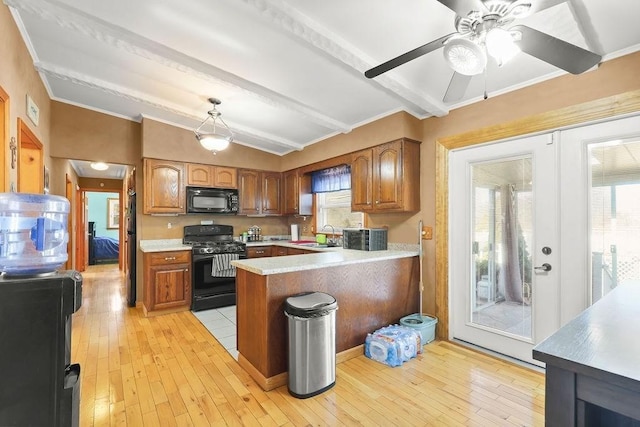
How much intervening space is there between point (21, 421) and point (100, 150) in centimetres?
426

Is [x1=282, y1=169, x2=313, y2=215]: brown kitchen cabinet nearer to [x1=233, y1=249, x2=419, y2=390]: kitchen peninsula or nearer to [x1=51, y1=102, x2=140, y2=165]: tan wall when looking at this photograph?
[x1=233, y1=249, x2=419, y2=390]: kitchen peninsula

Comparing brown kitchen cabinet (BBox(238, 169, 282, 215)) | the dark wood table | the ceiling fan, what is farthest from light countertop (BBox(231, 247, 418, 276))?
brown kitchen cabinet (BBox(238, 169, 282, 215))

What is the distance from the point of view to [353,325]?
2.87 metres

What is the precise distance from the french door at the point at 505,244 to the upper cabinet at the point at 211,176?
345 cm

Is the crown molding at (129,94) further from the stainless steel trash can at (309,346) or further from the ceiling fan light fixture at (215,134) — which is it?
the stainless steel trash can at (309,346)

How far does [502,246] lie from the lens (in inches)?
112

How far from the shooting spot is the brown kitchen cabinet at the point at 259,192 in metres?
5.25

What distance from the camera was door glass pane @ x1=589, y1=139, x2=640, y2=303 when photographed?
2178 millimetres

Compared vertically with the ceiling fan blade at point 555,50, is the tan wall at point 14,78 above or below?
above

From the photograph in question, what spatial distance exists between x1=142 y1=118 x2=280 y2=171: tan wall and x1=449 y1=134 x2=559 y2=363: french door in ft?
11.1

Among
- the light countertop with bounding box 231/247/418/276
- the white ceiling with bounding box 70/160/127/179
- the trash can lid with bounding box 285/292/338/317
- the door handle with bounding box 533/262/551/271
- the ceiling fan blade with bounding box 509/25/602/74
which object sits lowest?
the trash can lid with bounding box 285/292/338/317

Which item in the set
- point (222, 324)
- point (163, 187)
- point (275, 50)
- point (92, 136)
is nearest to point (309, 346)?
point (222, 324)

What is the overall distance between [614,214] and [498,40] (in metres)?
1.84

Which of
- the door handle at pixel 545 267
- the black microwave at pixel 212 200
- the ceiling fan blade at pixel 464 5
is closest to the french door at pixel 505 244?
the door handle at pixel 545 267
